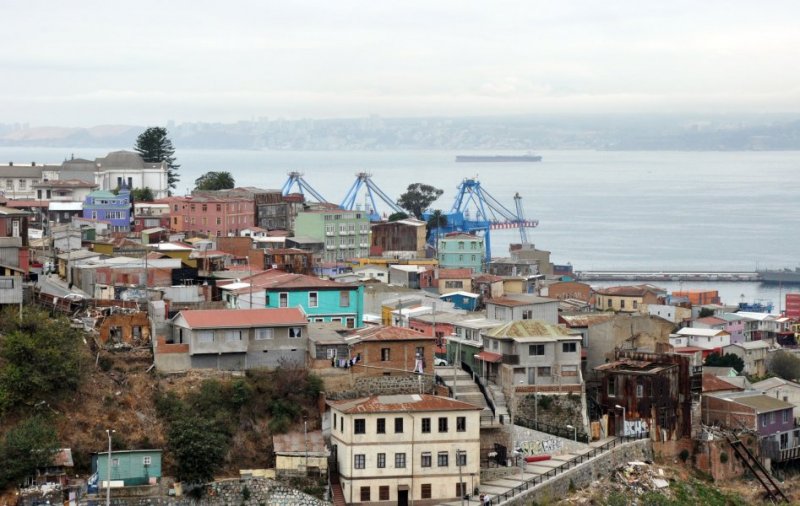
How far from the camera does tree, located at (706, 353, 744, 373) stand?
144 ft

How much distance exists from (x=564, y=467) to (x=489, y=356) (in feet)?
13.8

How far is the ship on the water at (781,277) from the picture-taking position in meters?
94.3

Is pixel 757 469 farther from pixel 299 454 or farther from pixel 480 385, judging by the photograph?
pixel 299 454

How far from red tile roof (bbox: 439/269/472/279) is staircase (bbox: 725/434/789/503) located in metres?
18.6

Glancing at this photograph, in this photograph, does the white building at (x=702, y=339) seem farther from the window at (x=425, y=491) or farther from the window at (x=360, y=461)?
the window at (x=360, y=461)

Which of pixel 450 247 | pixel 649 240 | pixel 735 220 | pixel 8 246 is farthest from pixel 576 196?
pixel 8 246

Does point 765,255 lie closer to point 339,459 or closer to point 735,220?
point 735,220

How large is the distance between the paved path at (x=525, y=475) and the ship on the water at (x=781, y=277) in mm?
65183

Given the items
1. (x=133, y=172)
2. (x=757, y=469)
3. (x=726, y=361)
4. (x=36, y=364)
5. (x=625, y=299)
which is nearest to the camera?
(x=36, y=364)

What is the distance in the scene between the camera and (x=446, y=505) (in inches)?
1093

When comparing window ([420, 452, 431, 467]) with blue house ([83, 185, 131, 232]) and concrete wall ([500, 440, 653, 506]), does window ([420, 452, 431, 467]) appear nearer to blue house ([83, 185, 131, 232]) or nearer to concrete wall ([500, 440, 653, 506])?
concrete wall ([500, 440, 653, 506])

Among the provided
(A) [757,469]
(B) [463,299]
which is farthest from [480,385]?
(B) [463,299]

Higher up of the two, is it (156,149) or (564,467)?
(156,149)

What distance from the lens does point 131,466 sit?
88.2 feet
